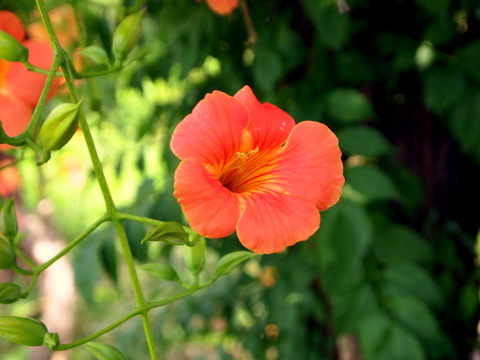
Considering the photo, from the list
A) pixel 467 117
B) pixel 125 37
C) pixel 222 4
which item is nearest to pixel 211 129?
pixel 125 37

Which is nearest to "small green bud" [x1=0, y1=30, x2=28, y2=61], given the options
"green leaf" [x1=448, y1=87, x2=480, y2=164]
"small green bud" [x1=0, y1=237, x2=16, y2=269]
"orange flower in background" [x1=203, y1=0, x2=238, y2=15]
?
"small green bud" [x1=0, y1=237, x2=16, y2=269]

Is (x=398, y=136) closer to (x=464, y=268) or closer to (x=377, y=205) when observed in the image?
(x=377, y=205)

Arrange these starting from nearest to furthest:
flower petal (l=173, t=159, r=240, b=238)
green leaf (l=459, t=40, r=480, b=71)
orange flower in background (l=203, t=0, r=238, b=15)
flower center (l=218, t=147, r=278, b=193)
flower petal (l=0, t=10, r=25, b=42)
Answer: flower petal (l=173, t=159, r=240, b=238), flower center (l=218, t=147, r=278, b=193), flower petal (l=0, t=10, r=25, b=42), orange flower in background (l=203, t=0, r=238, b=15), green leaf (l=459, t=40, r=480, b=71)

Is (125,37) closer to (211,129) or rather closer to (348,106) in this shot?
(211,129)

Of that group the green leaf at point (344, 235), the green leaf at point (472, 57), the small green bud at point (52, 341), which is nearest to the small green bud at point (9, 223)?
the small green bud at point (52, 341)

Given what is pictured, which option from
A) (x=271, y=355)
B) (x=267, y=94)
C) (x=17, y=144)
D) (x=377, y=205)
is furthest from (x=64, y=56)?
(x=271, y=355)

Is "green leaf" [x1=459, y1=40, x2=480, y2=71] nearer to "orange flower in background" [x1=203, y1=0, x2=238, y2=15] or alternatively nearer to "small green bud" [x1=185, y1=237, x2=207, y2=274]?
"orange flower in background" [x1=203, y1=0, x2=238, y2=15]
